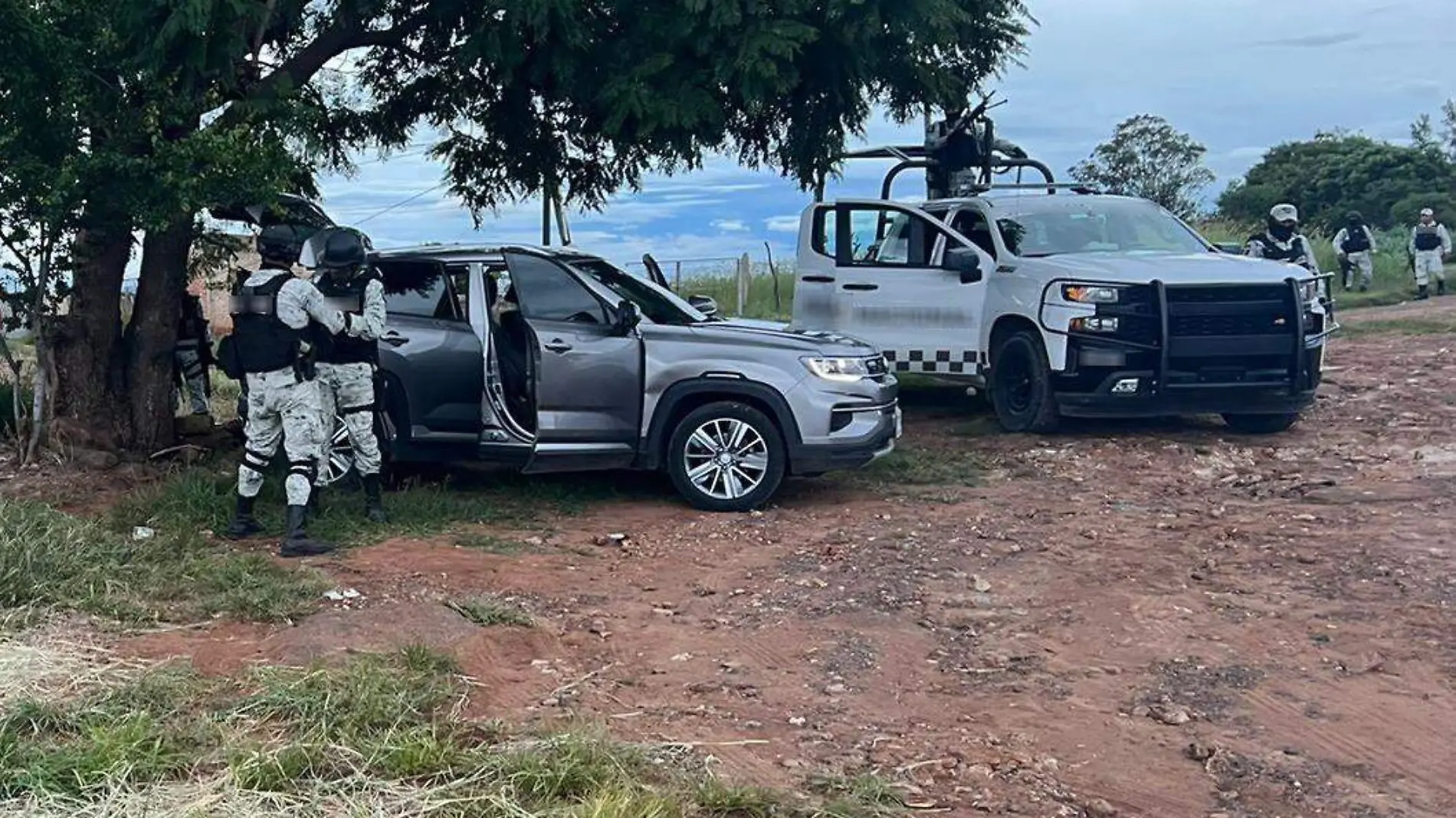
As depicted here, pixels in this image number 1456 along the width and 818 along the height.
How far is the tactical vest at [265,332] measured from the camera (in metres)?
7.64

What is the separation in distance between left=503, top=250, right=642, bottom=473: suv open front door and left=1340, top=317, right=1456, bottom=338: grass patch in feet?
40.1

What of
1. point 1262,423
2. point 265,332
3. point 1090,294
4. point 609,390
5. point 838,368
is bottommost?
point 1262,423

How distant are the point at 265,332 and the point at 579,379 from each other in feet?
6.47

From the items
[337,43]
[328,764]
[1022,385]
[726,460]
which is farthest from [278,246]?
[1022,385]

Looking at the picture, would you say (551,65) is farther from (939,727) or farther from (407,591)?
(939,727)

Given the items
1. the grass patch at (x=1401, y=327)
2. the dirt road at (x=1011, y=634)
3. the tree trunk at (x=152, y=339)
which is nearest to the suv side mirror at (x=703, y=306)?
the dirt road at (x=1011, y=634)

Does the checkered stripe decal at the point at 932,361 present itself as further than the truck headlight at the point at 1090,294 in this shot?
Yes

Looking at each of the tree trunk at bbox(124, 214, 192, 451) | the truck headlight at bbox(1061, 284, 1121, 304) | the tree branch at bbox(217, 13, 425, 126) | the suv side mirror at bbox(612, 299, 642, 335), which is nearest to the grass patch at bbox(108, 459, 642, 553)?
the tree trunk at bbox(124, 214, 192, 451)

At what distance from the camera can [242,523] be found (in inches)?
319

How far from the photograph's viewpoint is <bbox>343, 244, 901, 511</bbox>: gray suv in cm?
891

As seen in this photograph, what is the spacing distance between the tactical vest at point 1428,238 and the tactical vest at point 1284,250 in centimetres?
779

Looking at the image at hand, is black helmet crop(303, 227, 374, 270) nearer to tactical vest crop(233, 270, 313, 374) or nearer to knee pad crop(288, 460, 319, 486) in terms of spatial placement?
tactical vest crop(233, 270, 313, 374)

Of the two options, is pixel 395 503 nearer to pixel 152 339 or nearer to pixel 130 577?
pixel 130 577

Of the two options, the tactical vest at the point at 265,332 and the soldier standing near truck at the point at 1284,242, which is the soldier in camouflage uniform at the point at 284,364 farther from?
the soldier standing near truck at the point at 1284,242
